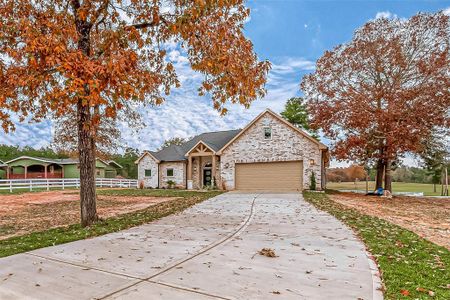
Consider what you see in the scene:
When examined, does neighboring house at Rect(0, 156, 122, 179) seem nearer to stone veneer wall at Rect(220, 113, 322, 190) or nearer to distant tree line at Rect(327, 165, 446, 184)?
stone veneer wall at Rect(220, 113, 322, 190)

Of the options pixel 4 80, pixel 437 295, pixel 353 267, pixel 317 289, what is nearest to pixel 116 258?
pixel 317 289

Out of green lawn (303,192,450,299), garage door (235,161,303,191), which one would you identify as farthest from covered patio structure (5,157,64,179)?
green lawn (303,192,450,299)

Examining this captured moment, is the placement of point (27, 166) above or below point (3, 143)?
below

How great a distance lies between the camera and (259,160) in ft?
69.3

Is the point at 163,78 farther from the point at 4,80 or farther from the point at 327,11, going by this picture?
the point at 327,11

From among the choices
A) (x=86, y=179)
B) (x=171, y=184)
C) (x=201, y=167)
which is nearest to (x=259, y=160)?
(x=201, y=167)

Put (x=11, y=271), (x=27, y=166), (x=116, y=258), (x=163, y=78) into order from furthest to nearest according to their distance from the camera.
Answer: (x=27, y=166)
(x=163, y=78)
(x=116, y=258)
(x=11, y=271)

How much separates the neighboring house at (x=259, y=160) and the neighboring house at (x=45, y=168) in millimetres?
16652

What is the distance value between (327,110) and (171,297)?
17946 mm

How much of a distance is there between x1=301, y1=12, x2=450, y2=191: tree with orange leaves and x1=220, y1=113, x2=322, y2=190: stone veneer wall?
5.13 ft

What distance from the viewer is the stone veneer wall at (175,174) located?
81.3 ft

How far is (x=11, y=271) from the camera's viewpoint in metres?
3.80

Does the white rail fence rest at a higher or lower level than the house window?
lower

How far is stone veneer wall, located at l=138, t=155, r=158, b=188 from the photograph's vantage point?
26.2 m
